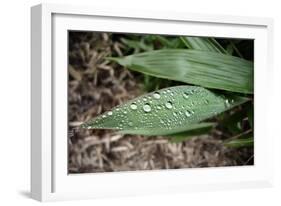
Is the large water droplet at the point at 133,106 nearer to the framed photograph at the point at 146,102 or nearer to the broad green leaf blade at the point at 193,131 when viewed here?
the framed photograph at the point at 146,102

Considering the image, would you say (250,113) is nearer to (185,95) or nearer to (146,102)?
(185,95)

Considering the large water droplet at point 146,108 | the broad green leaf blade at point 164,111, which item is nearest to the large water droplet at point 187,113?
the broad green leaf blade at point 164,111

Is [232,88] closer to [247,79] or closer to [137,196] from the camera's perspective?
[247,79]

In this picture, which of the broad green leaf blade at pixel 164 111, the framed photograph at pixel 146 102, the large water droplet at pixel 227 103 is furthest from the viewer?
the large water droplet at pixel 227 103

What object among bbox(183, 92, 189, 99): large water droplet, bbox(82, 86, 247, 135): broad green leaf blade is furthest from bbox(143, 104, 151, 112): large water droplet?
bbox(183, 92, 189, 99): large water droplet

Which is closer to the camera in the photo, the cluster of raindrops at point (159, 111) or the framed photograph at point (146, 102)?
the framed photograph at point (146, 102)

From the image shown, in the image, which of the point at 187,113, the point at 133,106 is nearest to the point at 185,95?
the point at 187,113

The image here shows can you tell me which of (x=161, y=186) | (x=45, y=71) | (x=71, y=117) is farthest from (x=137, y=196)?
(x=45, y=71)
